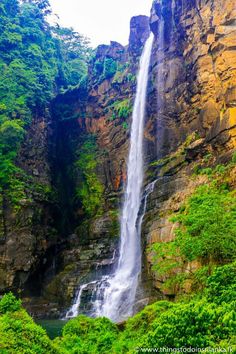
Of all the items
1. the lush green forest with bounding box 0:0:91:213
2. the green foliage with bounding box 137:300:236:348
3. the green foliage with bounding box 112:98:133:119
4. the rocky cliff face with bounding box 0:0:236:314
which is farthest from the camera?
the green foliage with bounding box 112:98:133:119

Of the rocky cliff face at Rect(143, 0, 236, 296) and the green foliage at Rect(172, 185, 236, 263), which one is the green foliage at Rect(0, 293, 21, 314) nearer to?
the green foliage at Rect(172, 185, 236, 263)

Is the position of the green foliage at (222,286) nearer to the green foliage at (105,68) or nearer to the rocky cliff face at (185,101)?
the rocky cliff face at (185,101)

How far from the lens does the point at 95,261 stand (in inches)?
968

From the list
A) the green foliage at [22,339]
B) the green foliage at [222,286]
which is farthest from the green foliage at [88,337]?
the green foliage at [222,286]

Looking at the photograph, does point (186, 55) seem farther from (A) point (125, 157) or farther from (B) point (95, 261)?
(B) point (95, 261)

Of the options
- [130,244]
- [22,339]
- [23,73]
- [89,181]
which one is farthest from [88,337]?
[23,73]

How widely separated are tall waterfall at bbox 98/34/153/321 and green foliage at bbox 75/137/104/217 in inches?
123

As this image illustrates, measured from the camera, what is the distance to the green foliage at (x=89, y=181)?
3044cm

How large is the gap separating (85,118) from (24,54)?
27.5 feet

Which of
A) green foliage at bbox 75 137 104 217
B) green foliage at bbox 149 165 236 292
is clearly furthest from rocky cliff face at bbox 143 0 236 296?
green foliage at bbox 75 137 104 217

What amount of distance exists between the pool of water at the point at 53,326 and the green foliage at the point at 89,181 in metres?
11.5

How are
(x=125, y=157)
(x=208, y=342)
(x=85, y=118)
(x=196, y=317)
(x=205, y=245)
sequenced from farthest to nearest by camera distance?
(x=85, y=118)
(x=125, y=157)
(x=205, y=245)
(x=196, y=317)
(x=208, y=342)

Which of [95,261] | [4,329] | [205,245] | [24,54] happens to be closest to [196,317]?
[4,329]

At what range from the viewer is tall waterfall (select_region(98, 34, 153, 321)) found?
19.0 metres
